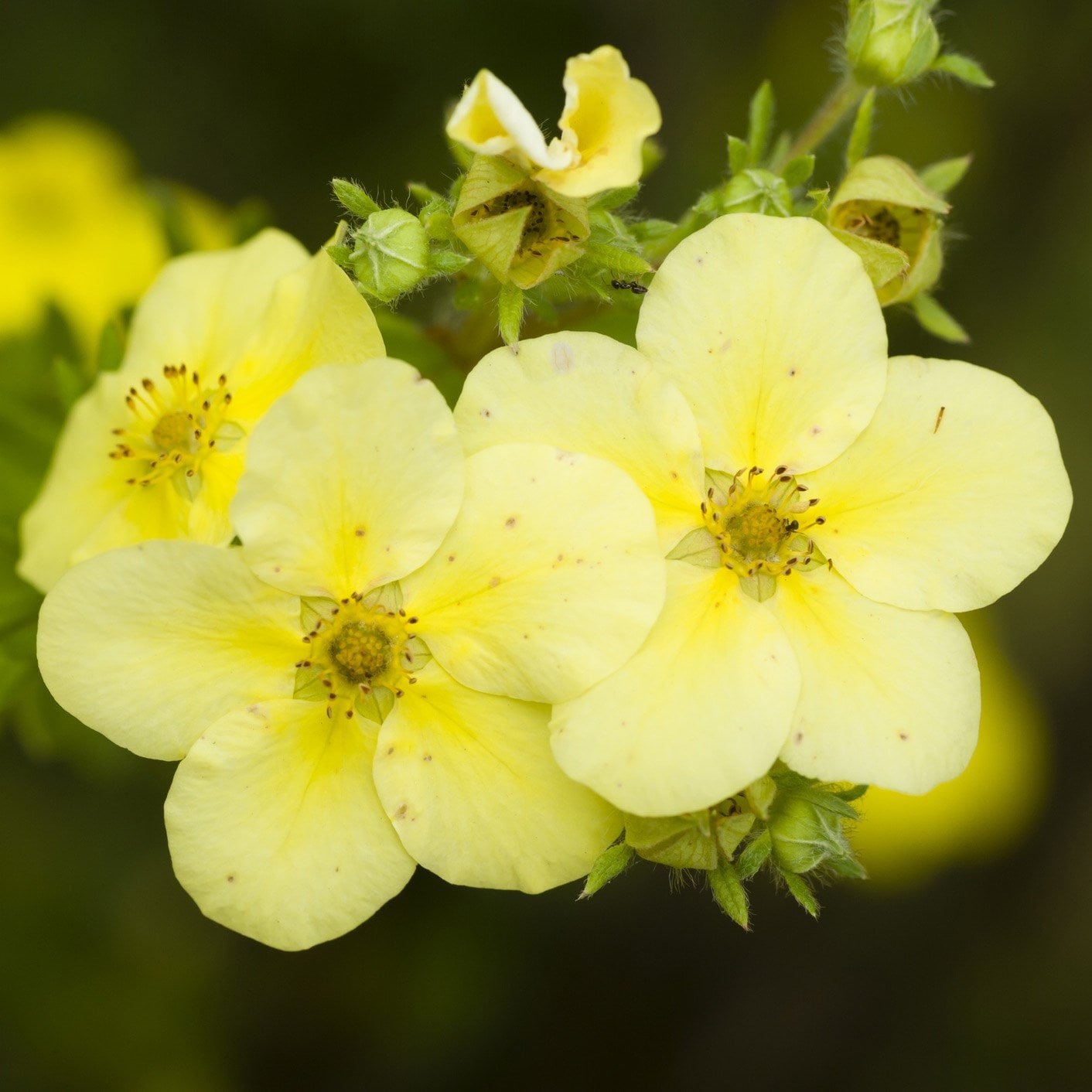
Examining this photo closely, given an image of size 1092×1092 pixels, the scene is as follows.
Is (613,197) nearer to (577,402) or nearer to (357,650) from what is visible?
(577,402)

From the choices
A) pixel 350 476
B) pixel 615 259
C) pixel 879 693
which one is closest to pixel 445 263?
pixel 615 259

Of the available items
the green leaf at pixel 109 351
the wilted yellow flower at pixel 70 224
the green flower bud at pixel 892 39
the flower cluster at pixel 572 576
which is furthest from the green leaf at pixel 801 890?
the wilted yellow flower at pixel 70 224

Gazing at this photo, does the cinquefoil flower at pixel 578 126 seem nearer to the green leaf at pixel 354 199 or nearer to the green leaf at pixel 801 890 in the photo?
the green leaf at pixel 354 199

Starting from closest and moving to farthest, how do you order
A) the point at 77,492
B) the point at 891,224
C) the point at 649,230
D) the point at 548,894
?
the point at 649,230
the point at 891,224
the point at 77,492
the point at 548,894

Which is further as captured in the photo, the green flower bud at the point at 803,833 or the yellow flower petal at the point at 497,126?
the green flower bud at the point at 803,833

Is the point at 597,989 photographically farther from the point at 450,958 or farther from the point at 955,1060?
the point at 955,1060

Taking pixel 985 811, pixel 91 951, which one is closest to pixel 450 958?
pixel 91 951
